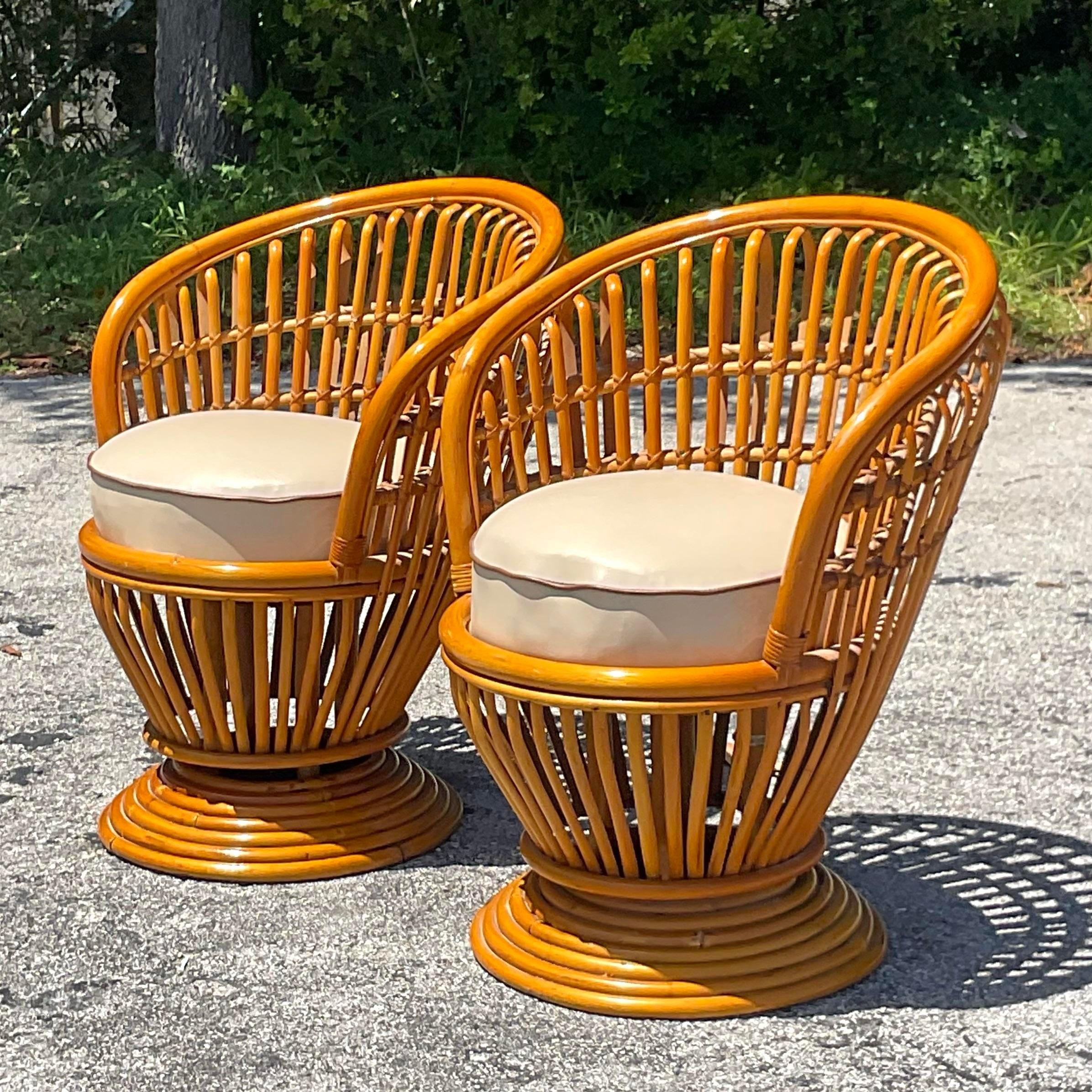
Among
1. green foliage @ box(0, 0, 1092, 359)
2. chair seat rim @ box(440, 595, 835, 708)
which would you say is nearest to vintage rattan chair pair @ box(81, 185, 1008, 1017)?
chair seat rim @ box(440, 595, 835, 708)

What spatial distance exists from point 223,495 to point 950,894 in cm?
139

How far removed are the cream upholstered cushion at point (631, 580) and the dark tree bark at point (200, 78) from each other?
8296 millimetres

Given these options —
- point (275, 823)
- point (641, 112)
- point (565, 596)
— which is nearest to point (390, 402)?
point (565, 596)

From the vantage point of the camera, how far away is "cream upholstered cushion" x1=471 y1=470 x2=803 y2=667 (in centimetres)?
246

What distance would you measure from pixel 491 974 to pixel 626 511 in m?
0.75

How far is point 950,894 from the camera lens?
3.07 meters

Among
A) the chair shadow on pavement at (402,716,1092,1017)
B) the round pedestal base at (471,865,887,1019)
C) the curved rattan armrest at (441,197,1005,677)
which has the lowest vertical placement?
the chair shadow on pavement at (402,716,1092,1017)

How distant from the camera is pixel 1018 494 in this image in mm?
5973

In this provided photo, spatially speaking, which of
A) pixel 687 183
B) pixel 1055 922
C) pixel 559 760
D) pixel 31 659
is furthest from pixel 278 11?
pixel 1055 922

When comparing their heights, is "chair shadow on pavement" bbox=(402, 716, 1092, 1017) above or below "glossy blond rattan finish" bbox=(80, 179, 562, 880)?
below

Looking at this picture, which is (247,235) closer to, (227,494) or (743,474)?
(227,494)

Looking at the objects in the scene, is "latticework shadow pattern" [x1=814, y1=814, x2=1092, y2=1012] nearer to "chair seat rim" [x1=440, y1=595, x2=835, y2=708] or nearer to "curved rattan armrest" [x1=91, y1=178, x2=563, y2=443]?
"chair seat rim" [x1=440, y1=595, x2=835, y2=708]

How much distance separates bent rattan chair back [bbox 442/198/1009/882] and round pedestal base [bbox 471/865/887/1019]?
81mm

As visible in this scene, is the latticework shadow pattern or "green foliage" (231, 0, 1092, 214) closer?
the latticework shadow pattern
